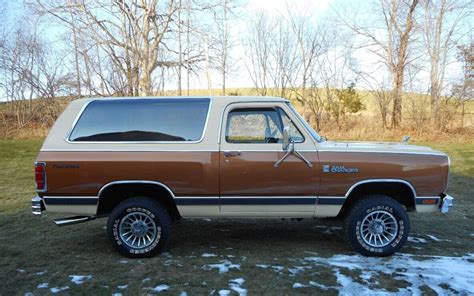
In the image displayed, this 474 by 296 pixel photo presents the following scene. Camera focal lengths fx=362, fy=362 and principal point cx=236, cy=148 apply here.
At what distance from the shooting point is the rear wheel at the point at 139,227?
459 cm

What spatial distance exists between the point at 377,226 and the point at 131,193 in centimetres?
323

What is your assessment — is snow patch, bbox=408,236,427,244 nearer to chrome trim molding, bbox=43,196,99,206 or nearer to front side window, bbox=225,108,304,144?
front side window, bbox=225,108,304,144

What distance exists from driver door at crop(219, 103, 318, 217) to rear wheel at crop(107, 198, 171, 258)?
820 mm

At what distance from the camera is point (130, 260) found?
4602 mm

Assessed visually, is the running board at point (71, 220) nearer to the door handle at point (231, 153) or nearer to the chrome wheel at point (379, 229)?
the door handle at point (231, 153)

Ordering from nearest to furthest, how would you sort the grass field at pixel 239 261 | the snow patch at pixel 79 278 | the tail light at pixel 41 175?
the grass field at pixel 239 261
the snow patch at pixel 79 278
the tail light at pixel 41 175

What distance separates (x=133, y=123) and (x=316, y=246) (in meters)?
2.99

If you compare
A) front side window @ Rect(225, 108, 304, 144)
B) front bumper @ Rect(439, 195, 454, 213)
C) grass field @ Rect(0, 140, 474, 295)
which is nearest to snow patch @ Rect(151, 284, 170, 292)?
grass field @ Rect(0, 140, 474, 295)

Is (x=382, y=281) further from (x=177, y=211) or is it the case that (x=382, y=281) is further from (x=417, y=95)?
(x=417, y=95)

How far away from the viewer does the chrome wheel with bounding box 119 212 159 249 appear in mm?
4629

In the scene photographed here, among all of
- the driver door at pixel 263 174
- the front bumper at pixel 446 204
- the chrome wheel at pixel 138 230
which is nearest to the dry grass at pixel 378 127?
the front bumper at pixel 446 204

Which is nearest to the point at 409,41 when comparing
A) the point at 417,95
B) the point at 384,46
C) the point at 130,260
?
the point at 384,46

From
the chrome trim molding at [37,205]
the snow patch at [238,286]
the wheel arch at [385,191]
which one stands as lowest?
the snow patch at [238,286]

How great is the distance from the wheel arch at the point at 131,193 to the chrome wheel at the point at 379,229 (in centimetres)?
247
